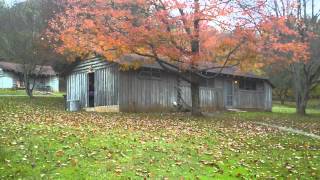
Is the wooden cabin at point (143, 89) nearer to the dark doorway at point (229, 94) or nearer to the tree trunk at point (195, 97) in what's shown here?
the dark doorway at point (229, 94)

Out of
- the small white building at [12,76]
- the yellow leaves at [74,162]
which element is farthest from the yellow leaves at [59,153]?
the small white building at [12,76]

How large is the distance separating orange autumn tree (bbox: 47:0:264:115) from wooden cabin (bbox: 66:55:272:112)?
4.07 metres

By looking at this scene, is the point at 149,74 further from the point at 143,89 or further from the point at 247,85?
the point at 247,85

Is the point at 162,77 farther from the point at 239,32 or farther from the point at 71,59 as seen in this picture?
the point at 239,32

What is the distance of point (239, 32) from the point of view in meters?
20.7

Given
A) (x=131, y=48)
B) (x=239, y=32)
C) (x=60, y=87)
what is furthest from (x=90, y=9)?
(x=60, y=87)

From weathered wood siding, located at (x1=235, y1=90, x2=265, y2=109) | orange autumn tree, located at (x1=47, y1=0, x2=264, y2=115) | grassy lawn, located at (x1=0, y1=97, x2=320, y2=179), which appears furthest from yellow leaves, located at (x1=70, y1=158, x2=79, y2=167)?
weathered wood siding, located at (x1=235, y1=90, x2=265, y2=109)

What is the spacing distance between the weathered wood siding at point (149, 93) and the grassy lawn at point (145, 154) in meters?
10.7

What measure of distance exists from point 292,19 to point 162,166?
2232cm

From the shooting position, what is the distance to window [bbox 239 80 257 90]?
1435 inches

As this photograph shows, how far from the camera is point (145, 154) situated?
37.3ft

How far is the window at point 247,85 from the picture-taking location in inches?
1435

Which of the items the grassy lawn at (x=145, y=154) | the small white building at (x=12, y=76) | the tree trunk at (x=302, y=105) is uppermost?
the small white building at (x=12, y=76)

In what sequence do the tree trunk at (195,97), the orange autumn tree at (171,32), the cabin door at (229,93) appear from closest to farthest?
the orange autumn tree at (171,32) < the tree trunk at (195,97) < the cabin door at (229,93)
